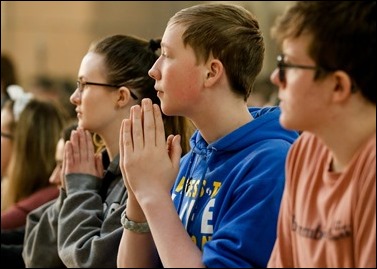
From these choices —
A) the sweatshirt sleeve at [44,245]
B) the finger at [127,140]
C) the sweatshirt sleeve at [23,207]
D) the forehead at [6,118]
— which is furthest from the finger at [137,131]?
the forehead at [6,118]

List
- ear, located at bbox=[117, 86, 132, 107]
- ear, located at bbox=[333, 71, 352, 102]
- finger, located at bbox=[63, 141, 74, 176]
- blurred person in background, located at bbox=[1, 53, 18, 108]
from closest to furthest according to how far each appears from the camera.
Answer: ear, located at bbox=[333, 71, 352, 102], ear, located at bbox=[117, 86, 132, 107], finger, located at bbox=[63, 141, 74, 176], blurred person in background, located at bbox=[1, 53, 18, 108]

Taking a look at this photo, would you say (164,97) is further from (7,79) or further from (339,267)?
(7,79)

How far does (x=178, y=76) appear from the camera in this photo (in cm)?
248

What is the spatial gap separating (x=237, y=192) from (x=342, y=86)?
1.94ft

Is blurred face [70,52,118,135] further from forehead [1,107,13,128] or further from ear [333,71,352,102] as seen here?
ear [333,71,352,102]

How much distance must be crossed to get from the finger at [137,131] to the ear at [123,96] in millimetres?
872

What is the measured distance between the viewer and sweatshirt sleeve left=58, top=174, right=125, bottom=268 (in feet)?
10.1

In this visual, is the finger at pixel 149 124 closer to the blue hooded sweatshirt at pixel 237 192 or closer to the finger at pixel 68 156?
the blue hooded sweatshirt at pixel 237 192

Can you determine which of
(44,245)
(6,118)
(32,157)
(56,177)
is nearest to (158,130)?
(44,245)

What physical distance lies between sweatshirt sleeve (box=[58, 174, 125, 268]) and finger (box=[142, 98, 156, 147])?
68 centimetres

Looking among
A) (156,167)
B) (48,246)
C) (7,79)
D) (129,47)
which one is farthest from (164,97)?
(7,79)

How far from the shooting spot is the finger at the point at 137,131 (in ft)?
7.93

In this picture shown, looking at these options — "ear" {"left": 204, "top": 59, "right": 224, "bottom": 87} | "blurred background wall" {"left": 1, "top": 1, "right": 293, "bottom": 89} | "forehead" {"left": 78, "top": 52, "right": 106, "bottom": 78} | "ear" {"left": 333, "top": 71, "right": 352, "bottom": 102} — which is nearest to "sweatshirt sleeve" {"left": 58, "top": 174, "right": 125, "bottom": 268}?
"forehead" {"left": 78, "top": 52, "right": 106, "bottom": 78}

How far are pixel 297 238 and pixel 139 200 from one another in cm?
51
